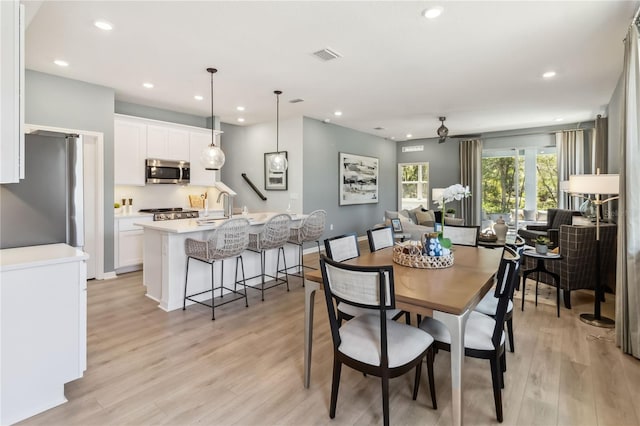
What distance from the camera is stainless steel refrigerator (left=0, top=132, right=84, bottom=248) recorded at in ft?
7.23

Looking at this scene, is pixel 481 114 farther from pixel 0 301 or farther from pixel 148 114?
pixel 0 301

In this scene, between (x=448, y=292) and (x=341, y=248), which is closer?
(x=448, y=292)

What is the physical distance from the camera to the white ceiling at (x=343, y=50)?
2700 mm

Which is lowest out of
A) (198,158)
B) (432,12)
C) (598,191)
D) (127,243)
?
(127,243)

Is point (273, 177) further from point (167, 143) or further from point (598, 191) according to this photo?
point (598, 191)

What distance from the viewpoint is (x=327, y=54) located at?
11.5 feet

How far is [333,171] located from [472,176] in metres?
3.75

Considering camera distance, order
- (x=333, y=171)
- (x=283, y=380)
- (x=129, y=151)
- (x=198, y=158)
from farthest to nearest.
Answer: (x=333, y=171) < (x=198, y=158) < (x=129, y=151) < (x=283, y=380)

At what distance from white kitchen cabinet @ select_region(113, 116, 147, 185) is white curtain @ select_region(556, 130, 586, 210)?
27.1ft

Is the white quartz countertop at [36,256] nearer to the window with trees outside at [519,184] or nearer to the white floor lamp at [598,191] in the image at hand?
the white floor lamp at [598,191]

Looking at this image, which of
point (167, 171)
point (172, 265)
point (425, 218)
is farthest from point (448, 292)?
point (425, 218)

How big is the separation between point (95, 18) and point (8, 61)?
1.44m

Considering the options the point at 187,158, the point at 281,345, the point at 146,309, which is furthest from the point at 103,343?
the point at 187,158

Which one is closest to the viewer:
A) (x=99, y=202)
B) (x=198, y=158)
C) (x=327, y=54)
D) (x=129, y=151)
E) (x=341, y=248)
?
(x=341, y=248)
